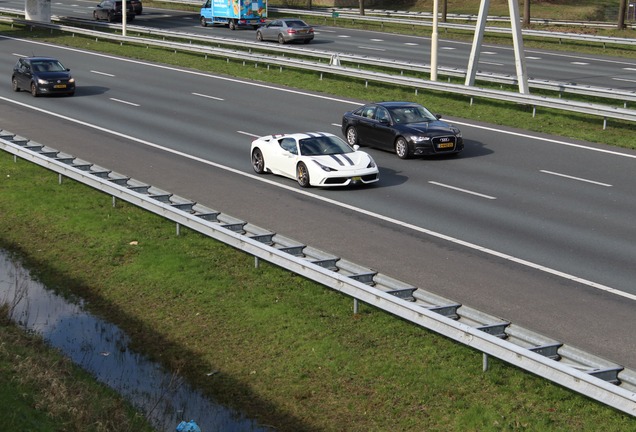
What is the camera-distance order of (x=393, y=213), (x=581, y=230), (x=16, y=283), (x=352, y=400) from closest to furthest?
(x=352, y=400)
(x=16, y=283)
(x=581, y=230)
(x=393, y=213)

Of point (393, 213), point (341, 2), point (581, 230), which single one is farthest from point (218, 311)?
point (341, 2)

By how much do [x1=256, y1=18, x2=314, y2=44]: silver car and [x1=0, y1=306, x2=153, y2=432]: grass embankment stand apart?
1677 inches

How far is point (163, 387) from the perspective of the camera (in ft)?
44.3

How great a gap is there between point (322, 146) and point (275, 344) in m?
11.0

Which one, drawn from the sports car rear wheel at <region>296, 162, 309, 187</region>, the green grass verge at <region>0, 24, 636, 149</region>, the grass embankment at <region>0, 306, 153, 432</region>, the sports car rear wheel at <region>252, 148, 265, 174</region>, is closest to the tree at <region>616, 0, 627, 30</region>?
the green grass verge at <region>0, 24, 636, 149</region>

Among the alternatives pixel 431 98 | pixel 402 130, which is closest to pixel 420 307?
pixel 402 130

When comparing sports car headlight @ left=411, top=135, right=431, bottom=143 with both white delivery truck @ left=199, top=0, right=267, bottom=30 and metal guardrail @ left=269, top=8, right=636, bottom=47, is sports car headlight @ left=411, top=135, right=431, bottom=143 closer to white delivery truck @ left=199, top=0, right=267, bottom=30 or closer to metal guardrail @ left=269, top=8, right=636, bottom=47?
metal guardrail @ left=269, top=8, right=636, bottom=47

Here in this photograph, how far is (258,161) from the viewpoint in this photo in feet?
84.5

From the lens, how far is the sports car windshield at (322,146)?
2444 cm

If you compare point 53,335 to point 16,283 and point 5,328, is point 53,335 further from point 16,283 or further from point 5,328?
point 16,283

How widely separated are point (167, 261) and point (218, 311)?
272cm

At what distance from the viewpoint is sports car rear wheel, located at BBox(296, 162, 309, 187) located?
2398cm

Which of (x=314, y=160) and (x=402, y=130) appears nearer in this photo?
(x=314, y=160)

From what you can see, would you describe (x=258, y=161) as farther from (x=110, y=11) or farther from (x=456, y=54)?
(x=110, y=11)
